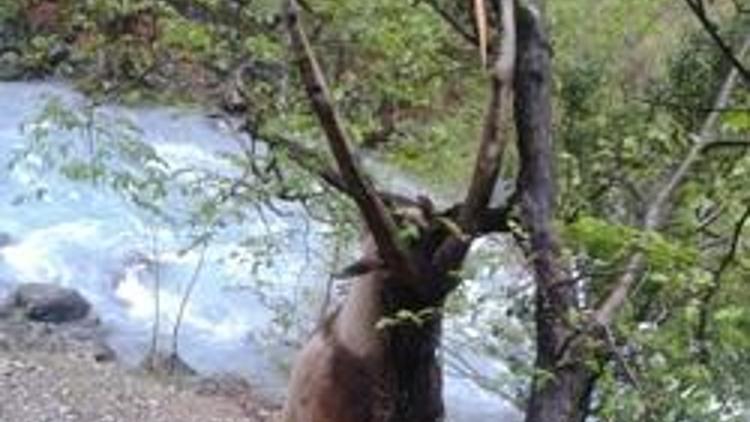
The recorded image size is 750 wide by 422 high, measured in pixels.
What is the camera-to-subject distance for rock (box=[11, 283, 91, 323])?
1148 cm

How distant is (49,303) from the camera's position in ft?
38.0

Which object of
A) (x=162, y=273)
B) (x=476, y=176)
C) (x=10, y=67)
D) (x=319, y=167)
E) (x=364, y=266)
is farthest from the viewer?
(x=10, y=67)

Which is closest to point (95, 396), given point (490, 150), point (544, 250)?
point (544, 250)

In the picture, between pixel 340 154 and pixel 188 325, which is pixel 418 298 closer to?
pixel 340 154

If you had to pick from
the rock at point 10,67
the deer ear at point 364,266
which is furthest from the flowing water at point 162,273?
the deer ear at point 364,266

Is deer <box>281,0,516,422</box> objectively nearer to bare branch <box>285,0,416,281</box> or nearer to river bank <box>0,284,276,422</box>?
bare branch <box>285,0,416,281</box>

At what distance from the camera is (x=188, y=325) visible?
11.6 metres

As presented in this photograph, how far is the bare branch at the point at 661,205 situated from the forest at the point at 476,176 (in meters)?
0.01

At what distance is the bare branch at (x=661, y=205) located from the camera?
2809mm

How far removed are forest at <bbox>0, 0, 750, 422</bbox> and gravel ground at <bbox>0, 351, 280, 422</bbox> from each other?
0.44 metres

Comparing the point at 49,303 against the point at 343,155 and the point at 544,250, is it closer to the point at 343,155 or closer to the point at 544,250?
the point at 544,250

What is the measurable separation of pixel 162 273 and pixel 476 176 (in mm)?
9984

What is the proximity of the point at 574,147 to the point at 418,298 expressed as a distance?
2.39 meters

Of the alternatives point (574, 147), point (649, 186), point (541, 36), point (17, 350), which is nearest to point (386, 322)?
point (541, 36)
